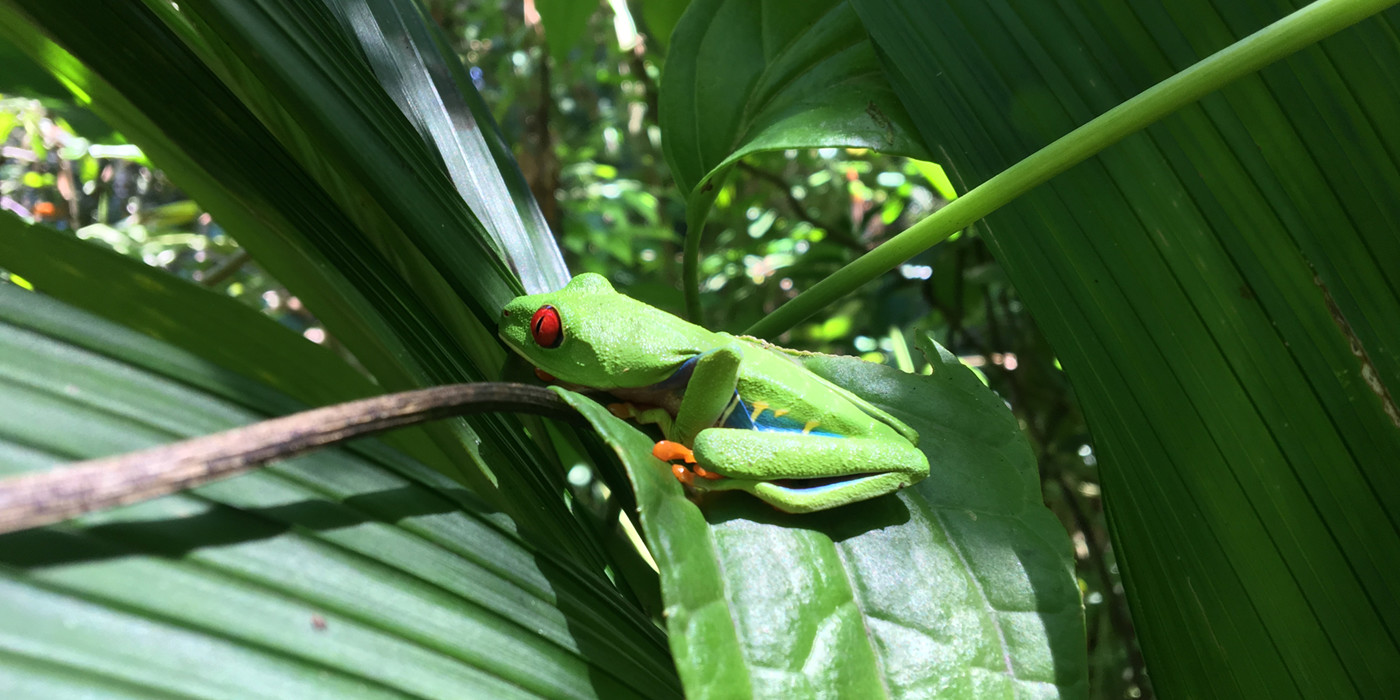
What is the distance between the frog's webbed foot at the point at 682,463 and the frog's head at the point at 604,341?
173 mm

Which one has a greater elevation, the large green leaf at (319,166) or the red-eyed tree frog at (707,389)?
the large green leaf at (319,166)

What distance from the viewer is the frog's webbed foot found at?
75 centimetres

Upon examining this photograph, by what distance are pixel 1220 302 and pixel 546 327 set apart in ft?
2.56

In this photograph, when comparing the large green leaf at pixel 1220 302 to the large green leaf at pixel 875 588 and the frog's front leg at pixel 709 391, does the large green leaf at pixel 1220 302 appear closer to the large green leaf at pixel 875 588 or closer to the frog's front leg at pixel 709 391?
the large green leaf at pixel 875 588

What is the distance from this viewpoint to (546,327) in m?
0.90

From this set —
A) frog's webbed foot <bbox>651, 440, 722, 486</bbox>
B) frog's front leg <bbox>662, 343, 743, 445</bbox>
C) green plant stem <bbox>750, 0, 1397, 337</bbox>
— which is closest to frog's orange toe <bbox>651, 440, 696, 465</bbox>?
frog's webbed foot <bbox>651, 440, 722, 486</bbox>

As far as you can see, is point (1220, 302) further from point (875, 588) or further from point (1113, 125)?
point (875, 588)

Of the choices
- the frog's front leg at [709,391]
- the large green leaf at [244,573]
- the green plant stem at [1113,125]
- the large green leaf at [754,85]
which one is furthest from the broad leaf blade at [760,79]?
the large green leaf at [244,573]

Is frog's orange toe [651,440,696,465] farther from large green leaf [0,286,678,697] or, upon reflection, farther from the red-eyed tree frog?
large green leaf [0,286,678,697]

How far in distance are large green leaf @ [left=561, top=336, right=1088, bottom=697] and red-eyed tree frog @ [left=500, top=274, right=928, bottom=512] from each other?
0.17 ft

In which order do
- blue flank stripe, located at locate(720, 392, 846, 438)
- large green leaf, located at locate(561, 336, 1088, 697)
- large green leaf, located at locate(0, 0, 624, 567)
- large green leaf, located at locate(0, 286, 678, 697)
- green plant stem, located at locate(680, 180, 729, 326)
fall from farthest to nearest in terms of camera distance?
green plant stem, located at locate(680, 180, 729, 326)
blue flank stripe, located at locate(720, 392, 846, 438)
large green leaf, located at locate(0, 0, 624, 567)
large green leaf, located at locate(561, 336, 1088, 697)
large green leaf, located at locate(0, 286, 678, 697)

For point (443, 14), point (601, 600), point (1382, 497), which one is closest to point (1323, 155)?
point (1382, 497)

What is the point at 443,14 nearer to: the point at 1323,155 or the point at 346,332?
the point at 346,332

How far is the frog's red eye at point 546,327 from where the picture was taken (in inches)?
35.2
